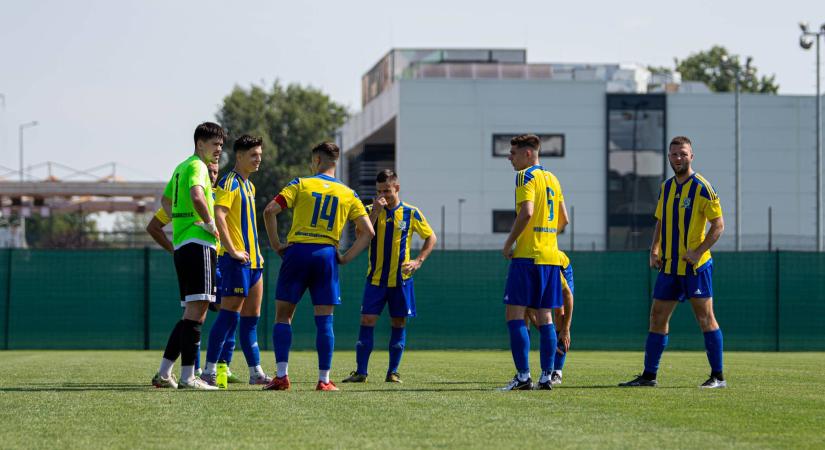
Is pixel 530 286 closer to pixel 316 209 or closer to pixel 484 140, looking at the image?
pixel 316 209

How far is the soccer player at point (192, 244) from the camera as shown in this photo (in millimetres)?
9836

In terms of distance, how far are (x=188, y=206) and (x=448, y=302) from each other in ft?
43.9

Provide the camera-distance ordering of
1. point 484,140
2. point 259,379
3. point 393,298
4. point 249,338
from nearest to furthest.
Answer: point 249,338, point 259,379, point 393,298, point 484,140

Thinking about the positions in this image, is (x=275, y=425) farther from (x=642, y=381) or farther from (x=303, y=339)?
(x=303, y=339)

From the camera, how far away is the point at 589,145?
53.8m

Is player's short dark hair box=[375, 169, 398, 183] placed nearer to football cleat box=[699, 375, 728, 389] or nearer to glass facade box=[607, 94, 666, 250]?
football cleat box=[699, 375, 728, 389]

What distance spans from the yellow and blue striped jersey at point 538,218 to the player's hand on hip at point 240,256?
2.10 metres

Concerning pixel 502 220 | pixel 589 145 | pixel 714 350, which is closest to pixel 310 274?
pixel 714 350

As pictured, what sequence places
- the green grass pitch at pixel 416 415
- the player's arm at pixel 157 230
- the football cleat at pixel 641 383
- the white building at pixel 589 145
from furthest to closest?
the white building at pixel 589 145
the player's arm at pixel 157 230
the football cleat at pixel 641 383
the green grass pitch at pixel 416 415

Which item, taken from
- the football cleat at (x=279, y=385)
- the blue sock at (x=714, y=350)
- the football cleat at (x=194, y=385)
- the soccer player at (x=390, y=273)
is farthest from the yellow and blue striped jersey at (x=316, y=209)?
the blue sock at (x=714, y=350)

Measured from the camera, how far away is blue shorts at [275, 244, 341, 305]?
10.0 metres

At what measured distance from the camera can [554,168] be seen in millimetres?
53844

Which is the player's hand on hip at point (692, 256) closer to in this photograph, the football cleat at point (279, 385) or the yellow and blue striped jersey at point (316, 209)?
the yellow and blue striped jersey at point (316, 209)

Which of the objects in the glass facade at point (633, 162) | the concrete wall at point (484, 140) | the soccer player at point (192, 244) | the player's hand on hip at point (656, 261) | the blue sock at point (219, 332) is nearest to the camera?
the soccer player at point (192, 244)
